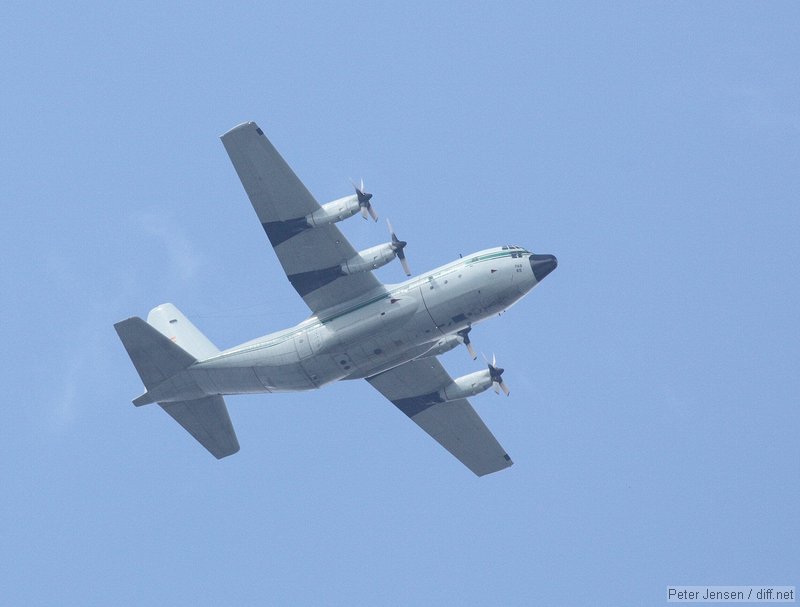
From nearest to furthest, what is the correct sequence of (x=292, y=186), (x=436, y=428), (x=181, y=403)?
(x=292, y=186) < (x=181, y=403) < (x=436, y=428)

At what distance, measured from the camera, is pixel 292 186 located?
4647 cm

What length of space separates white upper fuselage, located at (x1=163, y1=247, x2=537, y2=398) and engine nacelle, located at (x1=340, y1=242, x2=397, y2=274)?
128cm

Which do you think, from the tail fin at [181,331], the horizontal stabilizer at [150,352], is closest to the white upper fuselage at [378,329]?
the horizontal stabilizer at [150,352]

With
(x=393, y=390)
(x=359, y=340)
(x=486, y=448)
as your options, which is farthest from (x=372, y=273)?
(x=486, y=448)

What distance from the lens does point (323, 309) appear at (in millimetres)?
48750

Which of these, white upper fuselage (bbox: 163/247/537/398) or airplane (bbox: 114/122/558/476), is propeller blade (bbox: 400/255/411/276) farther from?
white upper fuselage (bbox: 163/247/537/398)

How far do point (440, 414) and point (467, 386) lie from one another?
2131 millimetres

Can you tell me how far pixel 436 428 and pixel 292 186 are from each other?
1366 centimetres

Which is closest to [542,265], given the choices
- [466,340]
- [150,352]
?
[466,340]

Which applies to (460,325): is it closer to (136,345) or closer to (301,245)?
(301,245)

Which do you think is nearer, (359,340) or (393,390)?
(359,340)

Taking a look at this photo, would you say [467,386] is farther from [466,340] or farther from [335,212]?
[335,212]

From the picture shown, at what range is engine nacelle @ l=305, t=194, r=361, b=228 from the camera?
46469 millimetres

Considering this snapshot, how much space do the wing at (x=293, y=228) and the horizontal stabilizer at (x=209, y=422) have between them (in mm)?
6297
